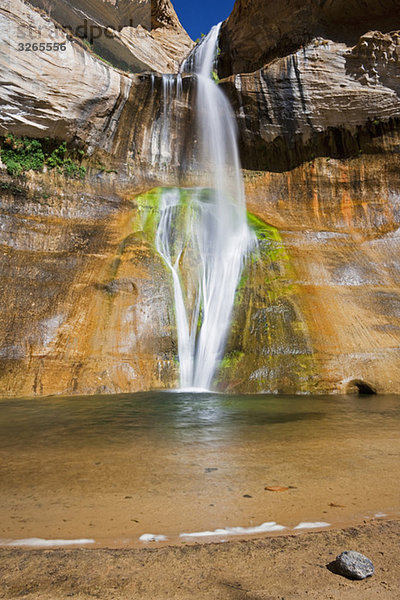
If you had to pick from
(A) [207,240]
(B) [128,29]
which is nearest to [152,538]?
(A) [207,240]

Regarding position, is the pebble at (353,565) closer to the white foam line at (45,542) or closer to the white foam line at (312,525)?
the white foam line at (312,525)

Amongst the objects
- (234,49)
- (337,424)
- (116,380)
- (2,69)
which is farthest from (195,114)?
(337,424)

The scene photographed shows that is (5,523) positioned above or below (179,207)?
below

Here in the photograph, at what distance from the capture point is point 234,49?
61.2 feet

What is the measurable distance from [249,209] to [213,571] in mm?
13812

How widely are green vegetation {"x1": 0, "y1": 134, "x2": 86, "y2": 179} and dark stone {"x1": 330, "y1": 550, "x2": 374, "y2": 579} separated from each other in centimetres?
1365

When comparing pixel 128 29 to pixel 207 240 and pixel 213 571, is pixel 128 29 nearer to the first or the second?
pixel 207 240

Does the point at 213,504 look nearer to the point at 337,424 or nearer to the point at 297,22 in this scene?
the point at 337,424

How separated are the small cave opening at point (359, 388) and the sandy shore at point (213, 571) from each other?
6.16 metres

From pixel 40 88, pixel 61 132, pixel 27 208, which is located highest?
pixel 40 88

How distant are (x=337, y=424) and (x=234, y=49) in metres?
18.9

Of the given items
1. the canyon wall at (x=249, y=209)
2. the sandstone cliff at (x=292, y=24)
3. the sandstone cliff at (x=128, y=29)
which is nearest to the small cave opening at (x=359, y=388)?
the canyon wall at (x=249, y=209)

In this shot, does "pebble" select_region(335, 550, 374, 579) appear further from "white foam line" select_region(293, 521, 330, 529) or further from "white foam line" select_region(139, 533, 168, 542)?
"white foam line" select_region(139, 533, 168, 542)

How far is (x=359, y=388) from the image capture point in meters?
8.13
